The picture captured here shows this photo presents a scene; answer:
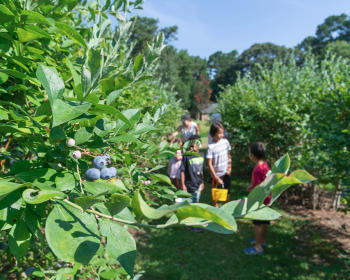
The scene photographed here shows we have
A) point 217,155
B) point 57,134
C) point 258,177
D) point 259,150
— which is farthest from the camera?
point 217,155

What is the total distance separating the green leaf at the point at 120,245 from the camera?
436 mm

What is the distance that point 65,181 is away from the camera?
592mm

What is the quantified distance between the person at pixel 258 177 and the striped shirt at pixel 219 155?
25.0 inches

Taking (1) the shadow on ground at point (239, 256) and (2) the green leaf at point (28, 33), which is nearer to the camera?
(2) the green leaf at point (28, 33)

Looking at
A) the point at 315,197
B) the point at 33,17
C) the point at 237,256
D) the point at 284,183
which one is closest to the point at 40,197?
the point at 284,183

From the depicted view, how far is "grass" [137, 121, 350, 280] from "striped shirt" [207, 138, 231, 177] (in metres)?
0.55

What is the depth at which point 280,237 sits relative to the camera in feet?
14.0

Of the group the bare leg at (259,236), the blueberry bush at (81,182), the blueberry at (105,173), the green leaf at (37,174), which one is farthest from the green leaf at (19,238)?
the bare leg at (259,236)

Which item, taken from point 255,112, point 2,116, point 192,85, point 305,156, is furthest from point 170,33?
point 2,116

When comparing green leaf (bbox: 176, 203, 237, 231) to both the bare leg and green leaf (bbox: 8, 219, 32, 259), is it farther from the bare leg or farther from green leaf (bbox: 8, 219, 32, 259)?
the bare leg

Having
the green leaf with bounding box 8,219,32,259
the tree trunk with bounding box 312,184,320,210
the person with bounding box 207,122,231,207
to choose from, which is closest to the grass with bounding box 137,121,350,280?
the person with bounding box 207,122,231,207

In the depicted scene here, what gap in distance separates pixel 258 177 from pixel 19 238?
3.31 m

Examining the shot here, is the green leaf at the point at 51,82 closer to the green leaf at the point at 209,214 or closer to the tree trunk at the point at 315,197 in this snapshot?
the green leaf at the point at 209,214

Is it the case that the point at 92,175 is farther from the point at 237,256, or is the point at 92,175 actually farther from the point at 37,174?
the point at 237,256
